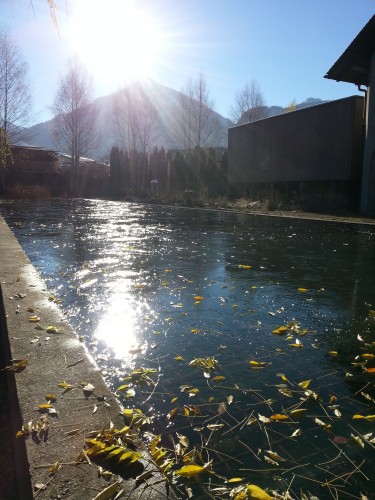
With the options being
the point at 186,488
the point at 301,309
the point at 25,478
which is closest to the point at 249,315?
the point at 301,309

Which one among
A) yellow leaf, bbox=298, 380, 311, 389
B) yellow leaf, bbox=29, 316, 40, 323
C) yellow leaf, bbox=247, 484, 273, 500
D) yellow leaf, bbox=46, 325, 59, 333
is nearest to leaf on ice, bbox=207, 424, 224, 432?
yellow leaf, bbox=247, 484, 273, 500

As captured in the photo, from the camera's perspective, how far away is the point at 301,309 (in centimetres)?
426

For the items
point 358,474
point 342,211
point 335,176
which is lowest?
point 358,474

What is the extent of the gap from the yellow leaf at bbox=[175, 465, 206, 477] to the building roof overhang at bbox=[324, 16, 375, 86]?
17.1m

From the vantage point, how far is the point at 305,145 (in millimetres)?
20234

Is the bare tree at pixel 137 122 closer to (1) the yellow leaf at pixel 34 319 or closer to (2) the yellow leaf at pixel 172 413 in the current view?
(1) the yellow leaf at pixel 34 319

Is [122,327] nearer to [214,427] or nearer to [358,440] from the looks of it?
[214,427]

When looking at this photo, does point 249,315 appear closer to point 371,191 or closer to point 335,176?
point 371,191

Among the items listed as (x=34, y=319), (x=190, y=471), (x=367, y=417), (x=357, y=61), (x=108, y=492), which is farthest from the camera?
(x=357, y=61)

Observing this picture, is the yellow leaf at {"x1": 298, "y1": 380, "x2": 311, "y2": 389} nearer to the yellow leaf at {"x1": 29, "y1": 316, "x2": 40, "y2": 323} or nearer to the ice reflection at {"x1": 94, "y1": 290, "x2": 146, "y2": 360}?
the ice reflection at {"x1": 94, "y1": 290, "x2": 146, "y2": 360}

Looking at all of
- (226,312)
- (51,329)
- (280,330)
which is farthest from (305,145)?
(51,329)

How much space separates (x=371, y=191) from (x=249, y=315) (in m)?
14.1

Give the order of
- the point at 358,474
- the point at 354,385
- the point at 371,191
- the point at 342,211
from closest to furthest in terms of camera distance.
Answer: the point at 358,474 → the point at 354,385 → the point at 371,191 → the point at 342,211

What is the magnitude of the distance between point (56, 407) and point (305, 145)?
794 inches
